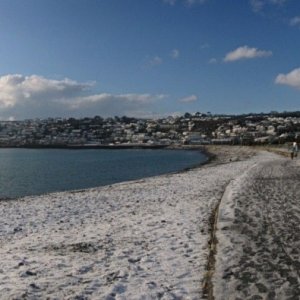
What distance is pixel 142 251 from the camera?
9.76 metres

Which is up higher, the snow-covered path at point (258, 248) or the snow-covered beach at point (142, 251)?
the snow-covered path at point (258, 248)

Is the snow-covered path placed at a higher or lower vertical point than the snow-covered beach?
higher

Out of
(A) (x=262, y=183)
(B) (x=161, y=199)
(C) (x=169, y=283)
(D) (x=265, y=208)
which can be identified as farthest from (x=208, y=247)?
(A) (x=262, y=183)

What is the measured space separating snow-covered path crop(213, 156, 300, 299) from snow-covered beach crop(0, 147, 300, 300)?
0.07ft

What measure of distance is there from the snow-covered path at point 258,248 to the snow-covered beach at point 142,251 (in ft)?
0.07

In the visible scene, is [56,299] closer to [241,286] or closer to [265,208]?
[241,286]

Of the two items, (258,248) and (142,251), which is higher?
(258,248)

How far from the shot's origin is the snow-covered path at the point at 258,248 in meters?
7.29

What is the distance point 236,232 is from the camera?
36.3 ft

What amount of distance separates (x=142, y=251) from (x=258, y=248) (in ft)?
8.12

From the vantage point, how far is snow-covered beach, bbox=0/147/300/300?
24.1 ft

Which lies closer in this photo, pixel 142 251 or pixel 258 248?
pixel 258 248

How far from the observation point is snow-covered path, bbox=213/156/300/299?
7.29 m

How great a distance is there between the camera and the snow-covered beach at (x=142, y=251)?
734cm
